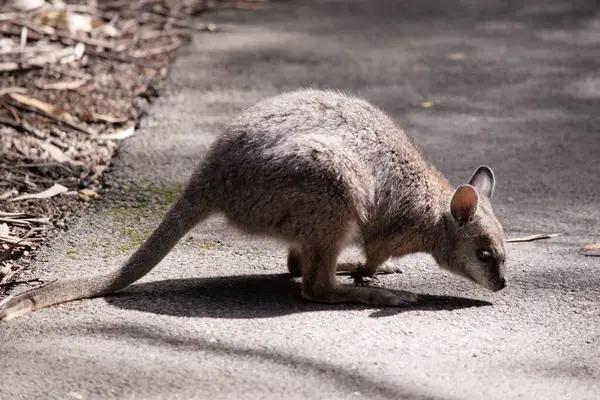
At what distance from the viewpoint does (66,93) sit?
25.4 feet

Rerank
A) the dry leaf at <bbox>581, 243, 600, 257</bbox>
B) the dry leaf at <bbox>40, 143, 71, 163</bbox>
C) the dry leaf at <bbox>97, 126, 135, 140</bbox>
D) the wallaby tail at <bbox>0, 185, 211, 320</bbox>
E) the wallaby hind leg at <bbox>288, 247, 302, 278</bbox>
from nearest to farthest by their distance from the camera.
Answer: the wallaby tail at <bbox>0, 185, 211, 320</bbox>, the wallaby hind leg at <bbox>288, 247, 302, 278</bbox>, the dry leaf at <bbox>581, 243, 600, 257</bbox>, the dry leaf at <bbox>40, 143, 71, 163</bbox>, the dry leaf at <bbox>97, 126, 135, 140</bbox>

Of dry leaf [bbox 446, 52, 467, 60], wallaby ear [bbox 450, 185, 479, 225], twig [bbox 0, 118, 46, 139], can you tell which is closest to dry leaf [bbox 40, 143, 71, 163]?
twig [bbox 0, 118, 46, 139]

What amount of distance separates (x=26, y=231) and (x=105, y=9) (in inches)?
191

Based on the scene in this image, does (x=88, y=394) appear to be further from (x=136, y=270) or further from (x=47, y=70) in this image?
(x=47, y=70)

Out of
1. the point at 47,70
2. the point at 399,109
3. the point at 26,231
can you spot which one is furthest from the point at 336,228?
the point at 47,70

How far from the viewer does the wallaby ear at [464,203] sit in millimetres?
4863

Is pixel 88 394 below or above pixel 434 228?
below

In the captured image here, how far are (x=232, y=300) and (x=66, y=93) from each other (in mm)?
3636

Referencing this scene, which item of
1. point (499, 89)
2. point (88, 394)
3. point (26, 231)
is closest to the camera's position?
point (88, 394)

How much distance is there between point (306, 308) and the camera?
4.70 meters

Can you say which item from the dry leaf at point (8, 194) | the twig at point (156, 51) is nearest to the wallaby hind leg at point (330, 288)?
the dry leaf at point (8, 194)

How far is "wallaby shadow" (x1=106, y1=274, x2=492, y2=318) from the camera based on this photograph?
4602 millimetres

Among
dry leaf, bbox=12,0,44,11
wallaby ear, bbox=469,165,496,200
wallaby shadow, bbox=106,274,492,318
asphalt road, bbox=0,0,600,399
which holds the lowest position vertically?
wallaby shadow, bbox=106,274,492,318

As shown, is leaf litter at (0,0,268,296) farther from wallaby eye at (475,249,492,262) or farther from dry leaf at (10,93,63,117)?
wallaby eye at (475,249,492,262)
